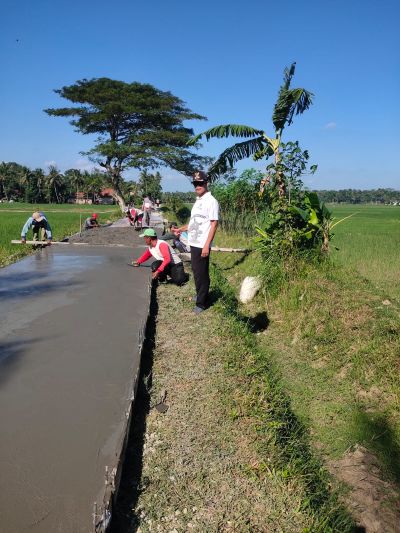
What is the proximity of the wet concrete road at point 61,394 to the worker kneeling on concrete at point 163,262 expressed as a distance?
0.77m

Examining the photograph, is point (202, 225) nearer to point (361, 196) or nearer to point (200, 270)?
point (200, 270)

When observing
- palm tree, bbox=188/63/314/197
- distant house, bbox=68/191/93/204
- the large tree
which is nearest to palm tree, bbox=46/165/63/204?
distant house, bbox=68/191/93/204

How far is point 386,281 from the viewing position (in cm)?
638

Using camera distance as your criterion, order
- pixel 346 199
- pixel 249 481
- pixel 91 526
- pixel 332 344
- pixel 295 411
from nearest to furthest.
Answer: pixel 91 526, pixel 249 481, pixel 295 411, pixel 332 344, pixel 346 199

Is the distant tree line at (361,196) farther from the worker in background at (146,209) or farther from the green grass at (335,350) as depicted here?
the green grass at (335,350)

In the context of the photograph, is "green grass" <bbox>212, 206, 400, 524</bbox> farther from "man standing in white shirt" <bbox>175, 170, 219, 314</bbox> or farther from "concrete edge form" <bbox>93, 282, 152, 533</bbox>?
"concrete edge form" <bbox>93, 282, 152, 533</bbox>

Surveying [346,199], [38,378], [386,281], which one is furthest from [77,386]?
[346,199]

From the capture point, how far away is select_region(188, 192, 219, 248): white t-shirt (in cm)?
461

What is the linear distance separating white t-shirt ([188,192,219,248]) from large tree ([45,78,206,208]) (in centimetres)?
1685

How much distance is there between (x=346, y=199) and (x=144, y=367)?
12036 centimetres

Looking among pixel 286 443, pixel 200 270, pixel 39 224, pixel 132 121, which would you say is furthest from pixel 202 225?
pixel 132 121

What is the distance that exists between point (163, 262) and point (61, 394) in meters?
3.75

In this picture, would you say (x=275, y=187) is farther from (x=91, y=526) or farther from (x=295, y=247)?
(x=91, y=526)

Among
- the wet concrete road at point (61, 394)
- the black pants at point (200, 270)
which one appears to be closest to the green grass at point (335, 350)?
the black pants at point (200, 270)
